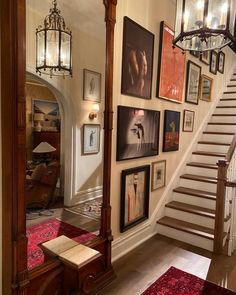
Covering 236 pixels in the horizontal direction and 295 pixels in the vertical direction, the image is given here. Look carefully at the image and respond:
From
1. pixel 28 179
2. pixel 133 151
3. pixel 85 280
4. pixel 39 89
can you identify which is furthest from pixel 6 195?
pixel 133 151

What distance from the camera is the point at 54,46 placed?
68.2 inches

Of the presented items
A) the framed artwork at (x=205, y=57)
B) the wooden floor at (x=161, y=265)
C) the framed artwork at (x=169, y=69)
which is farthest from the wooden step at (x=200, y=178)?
the framed artwork at (x=205, y=57)

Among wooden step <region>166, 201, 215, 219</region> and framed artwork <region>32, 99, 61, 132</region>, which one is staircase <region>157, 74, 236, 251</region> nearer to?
wooden step <region>166, 201, 215, 219</region>

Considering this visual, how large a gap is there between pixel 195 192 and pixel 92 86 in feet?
8.23

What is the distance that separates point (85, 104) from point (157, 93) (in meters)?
1.34

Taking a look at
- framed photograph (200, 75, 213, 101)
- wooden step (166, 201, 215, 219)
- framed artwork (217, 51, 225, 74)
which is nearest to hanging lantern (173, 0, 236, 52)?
wooden step (166, 201, 215, 219)

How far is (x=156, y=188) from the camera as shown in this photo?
Result: 132 inches

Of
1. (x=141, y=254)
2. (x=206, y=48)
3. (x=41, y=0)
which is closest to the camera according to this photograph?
(x=41, y=0)

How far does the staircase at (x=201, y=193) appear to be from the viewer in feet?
10.5

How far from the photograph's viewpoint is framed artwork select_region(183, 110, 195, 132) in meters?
3.98

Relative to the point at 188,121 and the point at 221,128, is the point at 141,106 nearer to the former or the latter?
the point at 188,121

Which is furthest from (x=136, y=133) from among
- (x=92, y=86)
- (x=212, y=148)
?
(x=212, y=148)

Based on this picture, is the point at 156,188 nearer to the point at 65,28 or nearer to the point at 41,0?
the point at 65,28

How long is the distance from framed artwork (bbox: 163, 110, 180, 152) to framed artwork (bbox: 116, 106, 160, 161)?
0.81ft
